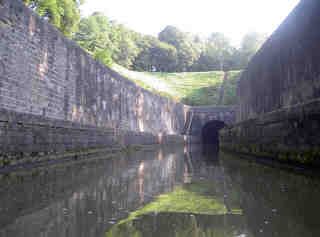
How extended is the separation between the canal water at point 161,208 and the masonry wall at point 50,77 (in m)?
4.07

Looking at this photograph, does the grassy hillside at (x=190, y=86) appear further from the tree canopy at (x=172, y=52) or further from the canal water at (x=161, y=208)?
the canal water at (x=161, y=208)

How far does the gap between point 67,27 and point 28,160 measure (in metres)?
22.2

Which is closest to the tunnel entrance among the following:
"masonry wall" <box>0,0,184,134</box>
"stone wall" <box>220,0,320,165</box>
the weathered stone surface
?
the weathered stone surface

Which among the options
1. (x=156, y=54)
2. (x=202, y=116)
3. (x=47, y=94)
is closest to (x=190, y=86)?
(x=202, y=116)

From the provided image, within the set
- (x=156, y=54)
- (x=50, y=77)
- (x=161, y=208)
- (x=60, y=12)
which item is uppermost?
(x=156, y=54)

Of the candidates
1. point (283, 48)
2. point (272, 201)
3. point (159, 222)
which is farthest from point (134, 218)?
point (283, 48)

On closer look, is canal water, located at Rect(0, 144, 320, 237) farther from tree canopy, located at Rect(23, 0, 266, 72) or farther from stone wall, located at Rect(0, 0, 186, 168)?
tree canopy, located at Rect(23, 0, 266, 72)

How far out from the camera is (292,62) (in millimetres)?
7461

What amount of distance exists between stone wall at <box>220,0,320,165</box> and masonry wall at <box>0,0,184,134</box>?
19.5ft

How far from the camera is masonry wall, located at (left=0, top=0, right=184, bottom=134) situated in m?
7.60

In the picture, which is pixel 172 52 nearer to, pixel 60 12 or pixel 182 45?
pixel 182 45

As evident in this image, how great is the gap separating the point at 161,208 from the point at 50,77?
7.95 meters

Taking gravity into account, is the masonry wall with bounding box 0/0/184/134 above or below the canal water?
above

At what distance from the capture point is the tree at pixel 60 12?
73.2 feet
